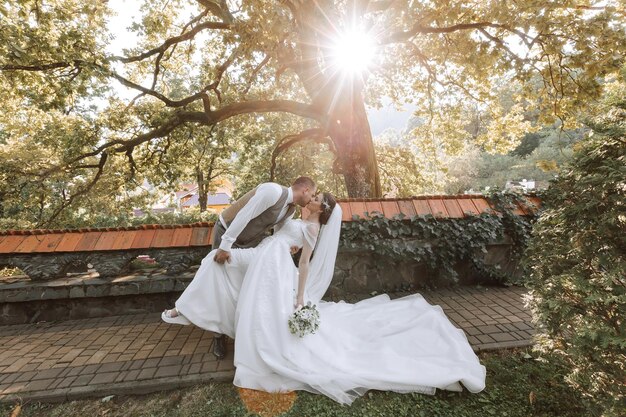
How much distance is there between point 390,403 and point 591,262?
2073mm

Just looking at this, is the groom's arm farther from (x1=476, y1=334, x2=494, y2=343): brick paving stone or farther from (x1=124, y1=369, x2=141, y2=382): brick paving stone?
(x1=476, y1=334, x2=494, y2=343): brick paving stone

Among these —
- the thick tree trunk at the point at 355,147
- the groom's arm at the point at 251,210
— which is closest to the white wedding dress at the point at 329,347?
the groom's arm at the point at 251,210

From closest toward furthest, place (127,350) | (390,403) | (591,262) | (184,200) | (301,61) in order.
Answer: (591,262), (390,403), (127,350), (301,61), (184,200)

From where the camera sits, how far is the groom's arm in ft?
11.6

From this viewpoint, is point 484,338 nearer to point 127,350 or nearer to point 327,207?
point 327,207

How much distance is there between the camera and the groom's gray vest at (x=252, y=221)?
384cm

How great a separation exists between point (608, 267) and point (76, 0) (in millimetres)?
12129

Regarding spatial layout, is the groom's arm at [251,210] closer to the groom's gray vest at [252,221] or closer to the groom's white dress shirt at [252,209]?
the groom's white dress shirt at [252,209]

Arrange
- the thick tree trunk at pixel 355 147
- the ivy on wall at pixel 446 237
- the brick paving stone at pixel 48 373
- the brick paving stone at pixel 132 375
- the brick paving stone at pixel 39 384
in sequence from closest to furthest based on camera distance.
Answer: the brick paving stone at pixel 39 384 → the brick paving stone at pixel 132 375 → the brick paving stone at pixel 48 373 → the ivy on wall at pixel 446 237 → the thick tree trunk at pixel 355 147

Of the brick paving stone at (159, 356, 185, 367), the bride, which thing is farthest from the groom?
the brick paving stone at (159, 356, 185, 367)

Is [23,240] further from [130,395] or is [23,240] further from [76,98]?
[76,98]

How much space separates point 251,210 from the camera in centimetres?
361

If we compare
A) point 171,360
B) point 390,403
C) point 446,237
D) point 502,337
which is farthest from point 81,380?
point 446,237

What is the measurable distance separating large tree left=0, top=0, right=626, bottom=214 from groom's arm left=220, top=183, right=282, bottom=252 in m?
2.99
